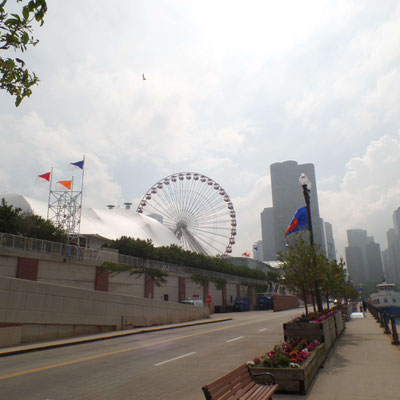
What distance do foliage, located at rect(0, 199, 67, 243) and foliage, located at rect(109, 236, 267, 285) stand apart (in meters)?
10.7

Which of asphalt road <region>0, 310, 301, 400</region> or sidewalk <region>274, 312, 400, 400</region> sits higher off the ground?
sidewalk <region>274, 312, 400, 400</region>

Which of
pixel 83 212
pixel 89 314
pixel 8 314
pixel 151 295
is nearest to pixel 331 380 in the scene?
pixel 8 314

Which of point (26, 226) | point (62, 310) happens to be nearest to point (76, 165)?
point (26, 226)

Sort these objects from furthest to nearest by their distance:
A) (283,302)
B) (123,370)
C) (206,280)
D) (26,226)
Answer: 1. (283,302)
2. (206,280)
3. (26,226)
4. (123,370)

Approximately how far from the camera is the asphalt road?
8.83 m

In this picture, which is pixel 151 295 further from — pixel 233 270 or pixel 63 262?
pixel 233 270

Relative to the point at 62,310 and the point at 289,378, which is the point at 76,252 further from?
the point at 289,378

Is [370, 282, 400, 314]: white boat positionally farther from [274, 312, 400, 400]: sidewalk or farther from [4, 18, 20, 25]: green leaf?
[4, 18, 20, 25]: green leaf

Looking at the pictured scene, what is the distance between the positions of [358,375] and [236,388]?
5306 millimetres

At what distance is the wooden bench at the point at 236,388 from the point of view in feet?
17.0

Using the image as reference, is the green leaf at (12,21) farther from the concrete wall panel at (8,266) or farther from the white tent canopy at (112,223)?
the white tent canopy at (112,223)

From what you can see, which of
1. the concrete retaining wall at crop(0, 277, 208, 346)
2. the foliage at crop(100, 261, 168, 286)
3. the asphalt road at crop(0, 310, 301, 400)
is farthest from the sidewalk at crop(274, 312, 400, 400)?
the foliage at crop(100, 261, 168, 286)

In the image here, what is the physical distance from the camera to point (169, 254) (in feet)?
181

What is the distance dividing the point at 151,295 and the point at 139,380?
36.3 meters
